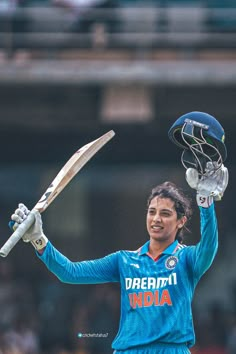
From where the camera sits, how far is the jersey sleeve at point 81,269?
6316 millimetres

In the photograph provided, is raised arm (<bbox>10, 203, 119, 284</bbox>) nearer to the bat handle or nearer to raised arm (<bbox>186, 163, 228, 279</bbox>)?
the bat handle

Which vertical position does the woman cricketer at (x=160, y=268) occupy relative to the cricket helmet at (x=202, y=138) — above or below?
below

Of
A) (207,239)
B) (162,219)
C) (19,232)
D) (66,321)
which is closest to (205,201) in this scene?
(207,239)

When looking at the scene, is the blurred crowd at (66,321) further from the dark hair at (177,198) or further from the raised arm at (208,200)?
the raised arm at (208,200)

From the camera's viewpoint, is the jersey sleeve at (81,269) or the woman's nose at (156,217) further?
the jersey sleeve at (81,269)

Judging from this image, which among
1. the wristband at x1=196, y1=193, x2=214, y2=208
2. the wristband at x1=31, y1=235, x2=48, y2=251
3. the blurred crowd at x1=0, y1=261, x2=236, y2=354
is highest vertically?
the wristband at x1=196, y1=193, x2=214, y2=208

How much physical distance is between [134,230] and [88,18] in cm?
383

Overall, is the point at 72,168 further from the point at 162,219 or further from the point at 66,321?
the point at 66,321

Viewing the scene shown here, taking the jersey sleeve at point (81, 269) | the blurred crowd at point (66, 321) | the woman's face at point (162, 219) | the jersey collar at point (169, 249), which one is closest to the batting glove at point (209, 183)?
the woman's face at point (162, 219)

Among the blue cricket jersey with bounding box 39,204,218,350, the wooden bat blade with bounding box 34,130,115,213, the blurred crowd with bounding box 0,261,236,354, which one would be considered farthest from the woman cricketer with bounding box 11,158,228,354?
the blurred crowd with bounding box 0,261,236,354

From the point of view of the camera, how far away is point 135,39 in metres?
12.4

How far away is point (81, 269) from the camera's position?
20.8 feet

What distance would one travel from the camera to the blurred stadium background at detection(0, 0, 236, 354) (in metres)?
12.5

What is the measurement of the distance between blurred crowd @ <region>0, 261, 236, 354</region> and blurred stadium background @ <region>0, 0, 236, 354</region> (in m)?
0.02
